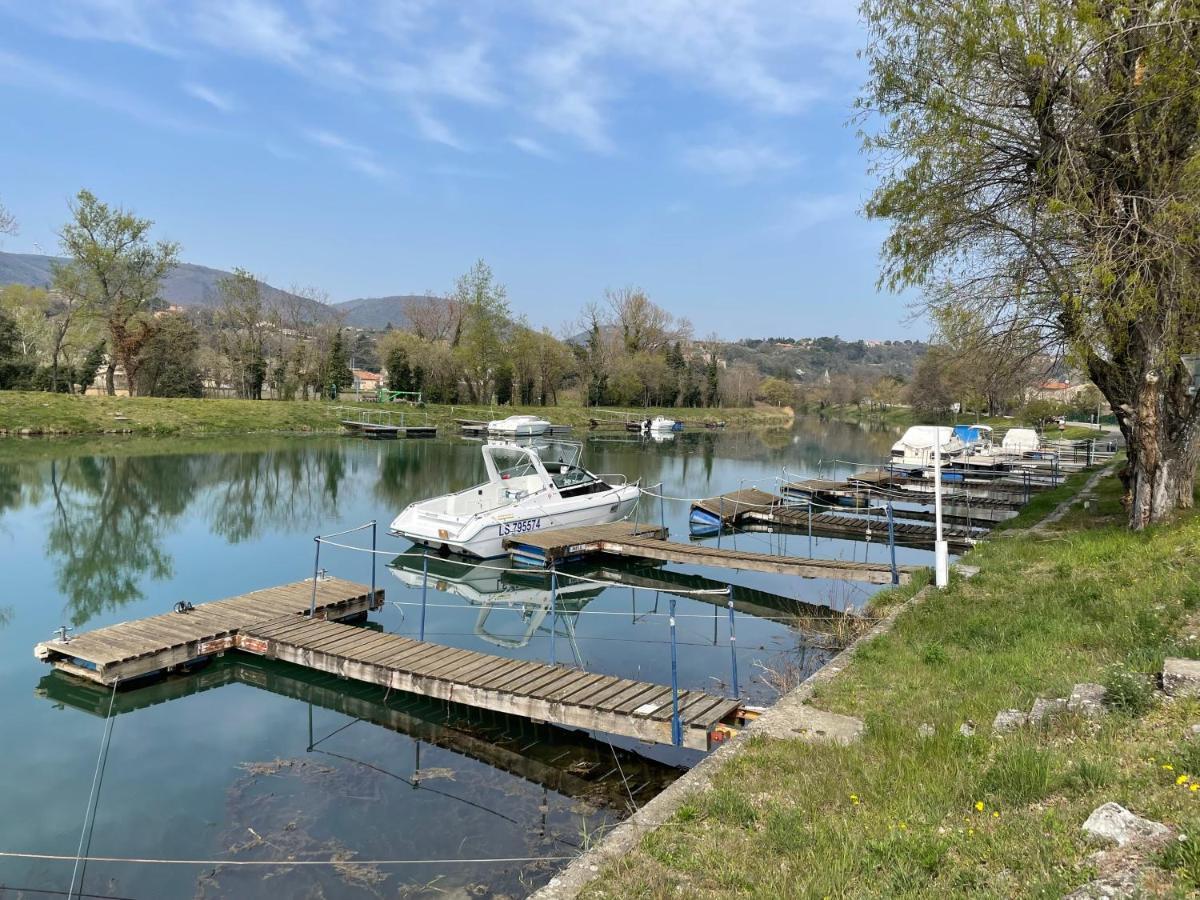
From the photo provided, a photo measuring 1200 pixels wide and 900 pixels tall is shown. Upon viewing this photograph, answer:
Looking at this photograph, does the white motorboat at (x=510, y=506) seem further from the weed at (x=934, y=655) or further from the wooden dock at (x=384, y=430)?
the wooden dock at (x=384, y=430)

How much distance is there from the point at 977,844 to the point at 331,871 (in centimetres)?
506

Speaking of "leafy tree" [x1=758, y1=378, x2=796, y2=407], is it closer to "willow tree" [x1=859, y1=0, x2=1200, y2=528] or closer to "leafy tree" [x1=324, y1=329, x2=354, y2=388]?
"leafy tree" [x1=324, y1=329, x2=354, y2=388]

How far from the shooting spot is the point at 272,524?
22.6 m

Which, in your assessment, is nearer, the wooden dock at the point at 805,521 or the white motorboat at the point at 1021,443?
the wooden dock at the point at 805,521

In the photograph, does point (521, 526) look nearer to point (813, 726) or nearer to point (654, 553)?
point (654, 553)

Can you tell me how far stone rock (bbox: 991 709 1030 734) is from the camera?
5798 millimetres

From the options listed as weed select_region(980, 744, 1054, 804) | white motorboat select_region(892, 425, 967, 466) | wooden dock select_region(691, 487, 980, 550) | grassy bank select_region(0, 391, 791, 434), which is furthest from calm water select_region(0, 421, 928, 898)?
grassy bank select_region(0, 391, 791, 434)

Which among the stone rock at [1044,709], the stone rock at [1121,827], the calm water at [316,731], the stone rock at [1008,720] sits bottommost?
the calm water at [316,731]

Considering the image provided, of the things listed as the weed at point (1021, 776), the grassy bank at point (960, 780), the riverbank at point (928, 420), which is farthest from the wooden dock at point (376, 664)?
the riverbank at point (928, 420)

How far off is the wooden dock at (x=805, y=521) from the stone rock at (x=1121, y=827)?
1695 cm

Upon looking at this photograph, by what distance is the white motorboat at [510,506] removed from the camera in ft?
61.3

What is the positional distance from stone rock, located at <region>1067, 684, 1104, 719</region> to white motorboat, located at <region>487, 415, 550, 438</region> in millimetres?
45655

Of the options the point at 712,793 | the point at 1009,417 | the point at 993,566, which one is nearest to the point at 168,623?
the point at 712,793

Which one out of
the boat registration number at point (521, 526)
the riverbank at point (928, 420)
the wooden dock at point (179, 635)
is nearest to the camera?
the wooden dock at point (179, 635)
